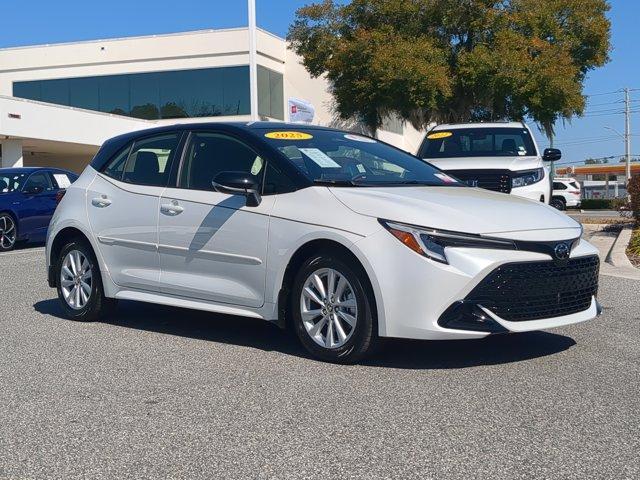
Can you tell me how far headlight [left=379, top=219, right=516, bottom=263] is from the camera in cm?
527

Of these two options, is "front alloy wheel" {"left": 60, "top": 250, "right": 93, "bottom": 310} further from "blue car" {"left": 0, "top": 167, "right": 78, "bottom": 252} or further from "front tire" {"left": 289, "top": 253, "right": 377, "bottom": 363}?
"blue car" {"left": 0, "top": 167, "right": 78, "bottom": 252}

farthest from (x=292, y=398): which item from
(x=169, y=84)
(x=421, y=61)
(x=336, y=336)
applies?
(x=169, y=84)

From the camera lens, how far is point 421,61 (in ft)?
92.2

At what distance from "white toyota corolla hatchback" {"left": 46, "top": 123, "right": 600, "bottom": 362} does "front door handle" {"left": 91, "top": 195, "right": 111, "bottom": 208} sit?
1cm

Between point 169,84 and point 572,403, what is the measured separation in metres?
38.9

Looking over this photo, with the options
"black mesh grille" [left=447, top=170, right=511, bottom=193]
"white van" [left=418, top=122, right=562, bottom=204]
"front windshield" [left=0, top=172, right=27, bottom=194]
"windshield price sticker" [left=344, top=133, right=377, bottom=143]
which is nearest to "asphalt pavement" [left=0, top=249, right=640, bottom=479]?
"windshield price sticker" [left=344, top=133, right=377, bottom=143]

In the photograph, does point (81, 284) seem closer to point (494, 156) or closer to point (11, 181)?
point (494, 156)

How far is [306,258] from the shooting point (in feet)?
19.3

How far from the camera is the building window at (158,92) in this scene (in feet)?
134

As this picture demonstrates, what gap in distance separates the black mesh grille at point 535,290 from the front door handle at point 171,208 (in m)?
2.46

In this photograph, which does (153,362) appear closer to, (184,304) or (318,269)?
(184,304)

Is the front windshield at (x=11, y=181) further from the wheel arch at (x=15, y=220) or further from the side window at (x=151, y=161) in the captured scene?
the side window at (x=151, y=161)

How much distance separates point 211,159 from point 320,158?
0.91m

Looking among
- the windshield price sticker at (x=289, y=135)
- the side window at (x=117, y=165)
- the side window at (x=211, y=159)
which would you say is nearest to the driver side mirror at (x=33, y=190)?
the side window at (x=117, y=165)
